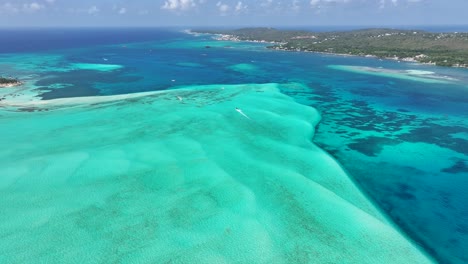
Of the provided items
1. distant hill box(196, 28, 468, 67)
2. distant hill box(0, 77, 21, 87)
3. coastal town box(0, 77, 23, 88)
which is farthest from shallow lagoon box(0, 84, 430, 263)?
distant hill box(196, 28, 468, 67)

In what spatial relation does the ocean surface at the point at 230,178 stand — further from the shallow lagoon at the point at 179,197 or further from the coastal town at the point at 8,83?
the coastal town at the point at 8,83

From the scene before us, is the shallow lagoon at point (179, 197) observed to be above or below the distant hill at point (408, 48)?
below

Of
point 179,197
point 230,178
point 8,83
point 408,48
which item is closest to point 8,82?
point 8,83

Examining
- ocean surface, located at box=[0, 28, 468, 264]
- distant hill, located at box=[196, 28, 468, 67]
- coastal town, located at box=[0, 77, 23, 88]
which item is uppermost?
distant hill, located at box=[196, 28, 468, 67]

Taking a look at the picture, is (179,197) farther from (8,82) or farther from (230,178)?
(8,82)

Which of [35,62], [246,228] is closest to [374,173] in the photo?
[246,228]

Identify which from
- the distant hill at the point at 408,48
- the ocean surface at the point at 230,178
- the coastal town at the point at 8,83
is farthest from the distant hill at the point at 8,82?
the distant hill at the point at 408,48

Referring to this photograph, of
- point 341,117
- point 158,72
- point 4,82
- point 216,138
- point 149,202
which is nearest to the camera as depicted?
point 149,202

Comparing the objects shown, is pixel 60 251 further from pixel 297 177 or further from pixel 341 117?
pixel 341 117

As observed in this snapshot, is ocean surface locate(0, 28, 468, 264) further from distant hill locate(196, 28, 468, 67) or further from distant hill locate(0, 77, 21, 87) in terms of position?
distant hill locate(196, 28, 468, 67)
